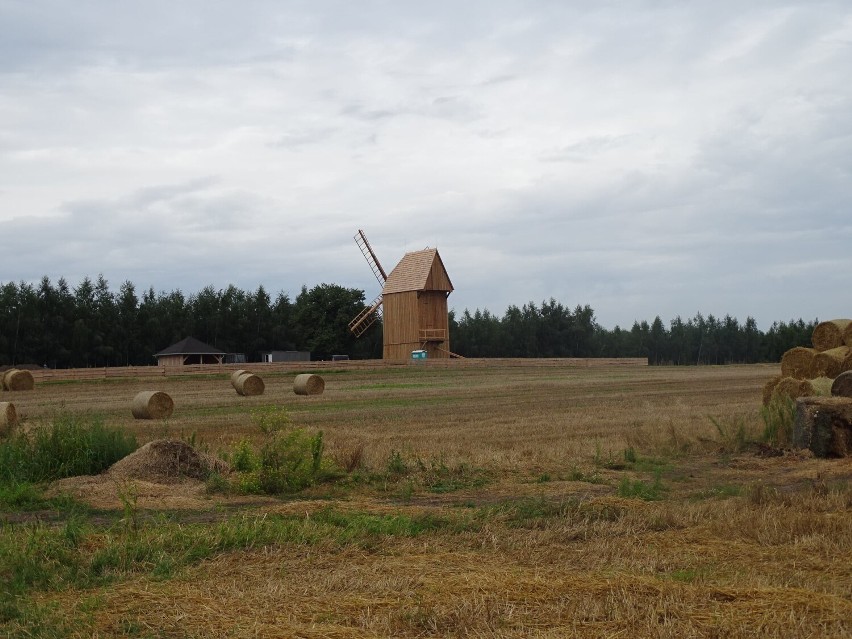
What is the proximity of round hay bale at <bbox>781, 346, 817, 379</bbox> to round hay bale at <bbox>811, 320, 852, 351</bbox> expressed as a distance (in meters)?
0.84

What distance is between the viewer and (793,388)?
20.7 metres

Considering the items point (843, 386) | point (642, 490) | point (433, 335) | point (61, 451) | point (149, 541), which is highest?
point (433, 335)

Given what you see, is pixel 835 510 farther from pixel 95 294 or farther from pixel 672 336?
pixel 672 336

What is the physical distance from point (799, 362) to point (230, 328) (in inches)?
2738

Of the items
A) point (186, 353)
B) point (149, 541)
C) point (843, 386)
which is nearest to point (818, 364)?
point (843, 386)

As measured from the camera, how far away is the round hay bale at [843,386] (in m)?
18.1

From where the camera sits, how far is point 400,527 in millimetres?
9539

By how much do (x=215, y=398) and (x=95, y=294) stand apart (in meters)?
52.2

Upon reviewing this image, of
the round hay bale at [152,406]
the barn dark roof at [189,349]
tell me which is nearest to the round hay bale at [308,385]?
the round hay bale at [152,406]

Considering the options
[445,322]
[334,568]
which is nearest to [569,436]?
[334,568]

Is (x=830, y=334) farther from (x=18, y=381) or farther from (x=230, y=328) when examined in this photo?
(x=230, y=328)

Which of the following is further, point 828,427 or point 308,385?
point 308,385

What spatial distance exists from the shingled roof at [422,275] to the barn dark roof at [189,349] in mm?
15741

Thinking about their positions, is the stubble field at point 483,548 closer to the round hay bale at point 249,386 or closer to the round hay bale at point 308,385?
the round hay bale at point 308,385
